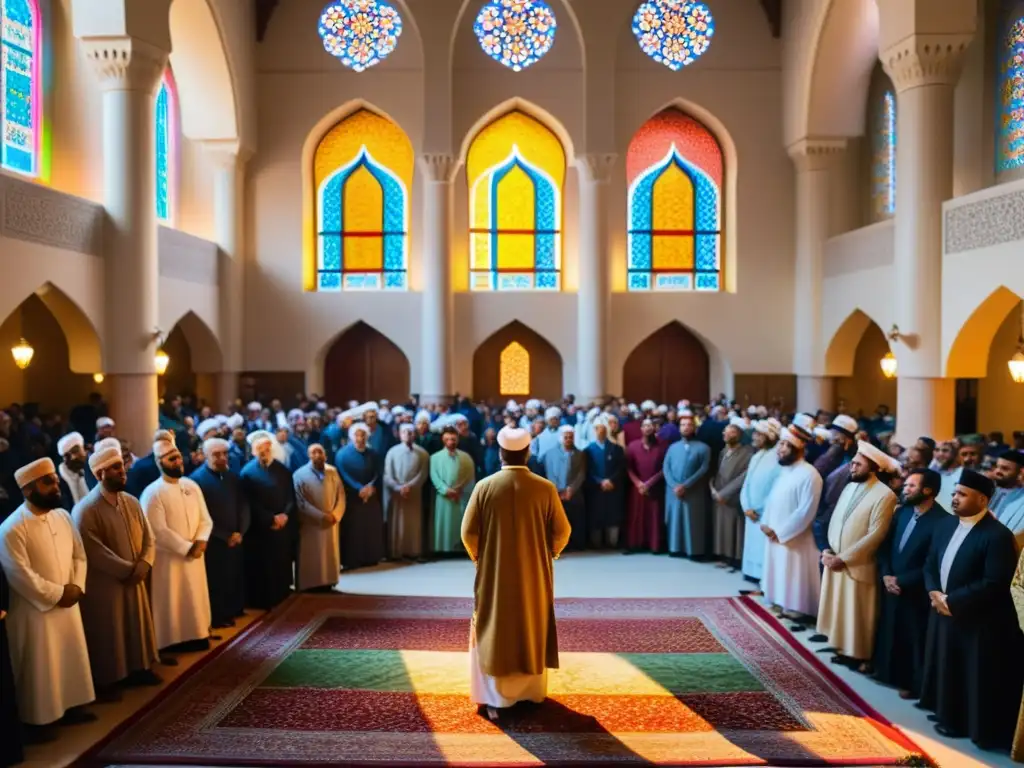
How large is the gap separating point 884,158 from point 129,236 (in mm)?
13200

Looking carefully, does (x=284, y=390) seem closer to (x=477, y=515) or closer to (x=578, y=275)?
(x=578, y=275)

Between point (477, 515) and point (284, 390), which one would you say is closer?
point (477, 515)

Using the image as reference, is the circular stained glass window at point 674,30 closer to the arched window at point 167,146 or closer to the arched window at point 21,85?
the arched window at point 167,146

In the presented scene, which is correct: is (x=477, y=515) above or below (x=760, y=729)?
above

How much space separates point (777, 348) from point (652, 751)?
15306 mm

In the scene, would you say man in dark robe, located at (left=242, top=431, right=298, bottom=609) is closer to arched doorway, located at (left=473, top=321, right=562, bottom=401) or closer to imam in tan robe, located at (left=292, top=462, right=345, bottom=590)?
imam in tan robe, located at (left=292, top=462, right=345, bottom=590)

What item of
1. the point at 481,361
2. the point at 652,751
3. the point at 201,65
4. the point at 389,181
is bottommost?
the point at 652,751

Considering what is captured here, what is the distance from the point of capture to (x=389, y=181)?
20.6 m

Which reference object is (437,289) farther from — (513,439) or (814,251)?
(513,439)

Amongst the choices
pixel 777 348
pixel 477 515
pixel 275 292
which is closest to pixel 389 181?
pixel 275 292

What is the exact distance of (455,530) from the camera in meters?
11.4

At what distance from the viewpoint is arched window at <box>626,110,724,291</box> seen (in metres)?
20.6

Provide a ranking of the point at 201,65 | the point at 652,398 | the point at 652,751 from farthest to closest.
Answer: the point at 652,398
the point at 201,65
the point at 652,751

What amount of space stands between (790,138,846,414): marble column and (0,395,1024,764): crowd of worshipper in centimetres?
627
